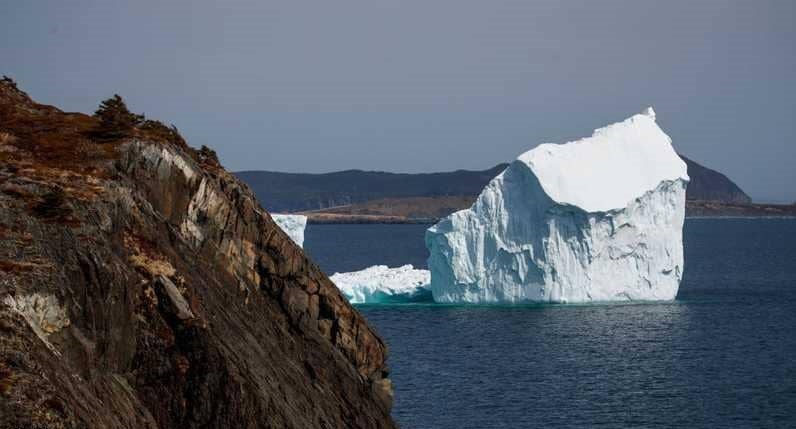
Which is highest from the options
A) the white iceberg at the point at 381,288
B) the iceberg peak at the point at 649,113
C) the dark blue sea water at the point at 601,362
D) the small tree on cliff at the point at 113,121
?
the iceberg peak at the point at 649,113

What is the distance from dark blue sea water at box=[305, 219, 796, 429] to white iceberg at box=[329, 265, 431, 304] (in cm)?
297

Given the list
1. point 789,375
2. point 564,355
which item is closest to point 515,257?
point 564,355

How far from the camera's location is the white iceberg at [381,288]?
7988 centimetres

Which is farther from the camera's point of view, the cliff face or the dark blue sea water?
the dark blue sea water

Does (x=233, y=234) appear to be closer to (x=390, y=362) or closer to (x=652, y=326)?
(x=390, y=362)

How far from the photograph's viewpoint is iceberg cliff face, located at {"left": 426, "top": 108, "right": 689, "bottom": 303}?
69188 mm

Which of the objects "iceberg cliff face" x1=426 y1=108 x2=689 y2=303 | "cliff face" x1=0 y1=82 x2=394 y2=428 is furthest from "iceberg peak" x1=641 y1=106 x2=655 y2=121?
"cliff face" x1=0 y1=82 x2=394 y2=428

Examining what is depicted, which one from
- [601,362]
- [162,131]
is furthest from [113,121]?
[601,362]

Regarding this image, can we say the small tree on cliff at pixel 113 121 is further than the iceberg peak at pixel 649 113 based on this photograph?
No

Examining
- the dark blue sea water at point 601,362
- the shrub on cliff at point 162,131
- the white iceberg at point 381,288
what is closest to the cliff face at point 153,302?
the shrub on cliff at point 162,131

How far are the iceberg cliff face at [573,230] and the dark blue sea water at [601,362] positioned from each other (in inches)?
60.4

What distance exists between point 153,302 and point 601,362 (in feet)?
132

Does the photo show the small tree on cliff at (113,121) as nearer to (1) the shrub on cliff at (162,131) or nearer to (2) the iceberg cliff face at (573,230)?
(1) the shrub on cliff at (162,131)

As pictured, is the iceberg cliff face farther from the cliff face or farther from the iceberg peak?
the cliff face
